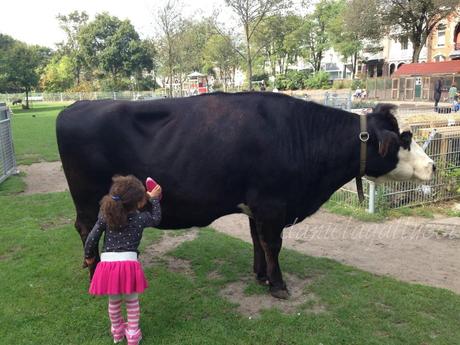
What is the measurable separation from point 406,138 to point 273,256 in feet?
5.76

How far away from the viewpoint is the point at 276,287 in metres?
4.46

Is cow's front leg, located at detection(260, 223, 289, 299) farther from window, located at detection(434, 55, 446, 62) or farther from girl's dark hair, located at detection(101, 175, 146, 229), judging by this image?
window, located at detection(434, 55, 446, 62)

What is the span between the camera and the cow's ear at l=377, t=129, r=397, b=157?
161 inches

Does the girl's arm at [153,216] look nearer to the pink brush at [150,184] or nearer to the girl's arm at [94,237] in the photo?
the pink brush at [150,184]

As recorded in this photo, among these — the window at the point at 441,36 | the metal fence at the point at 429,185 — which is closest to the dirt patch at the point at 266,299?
the metal fence at the point at 429,185

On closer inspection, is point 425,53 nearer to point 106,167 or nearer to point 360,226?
point 360,226

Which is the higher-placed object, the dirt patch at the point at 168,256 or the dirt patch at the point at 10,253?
the dirt patch at the point at 10,253

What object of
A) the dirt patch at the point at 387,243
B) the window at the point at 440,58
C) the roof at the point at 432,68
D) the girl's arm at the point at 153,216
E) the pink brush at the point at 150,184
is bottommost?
the dirt patch at the point at 387,243

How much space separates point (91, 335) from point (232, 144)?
82.6 inches

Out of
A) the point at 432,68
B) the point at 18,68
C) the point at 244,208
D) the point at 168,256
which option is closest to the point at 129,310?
the point at 244,208

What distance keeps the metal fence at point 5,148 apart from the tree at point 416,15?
35937 millimetres

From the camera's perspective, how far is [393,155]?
14.1 feet

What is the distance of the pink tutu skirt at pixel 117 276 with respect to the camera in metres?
3.36

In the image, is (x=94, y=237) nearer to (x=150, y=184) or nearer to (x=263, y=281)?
(x=150, y=184)
